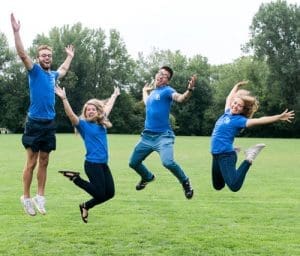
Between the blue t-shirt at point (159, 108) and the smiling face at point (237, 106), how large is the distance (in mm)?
1238

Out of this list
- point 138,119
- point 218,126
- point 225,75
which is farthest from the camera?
point 225,75

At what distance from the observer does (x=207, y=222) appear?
1511 centimetres

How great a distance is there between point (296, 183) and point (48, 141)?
50.0 feet

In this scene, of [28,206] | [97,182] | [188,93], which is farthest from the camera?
[188,93]

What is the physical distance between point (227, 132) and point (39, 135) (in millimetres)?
3447

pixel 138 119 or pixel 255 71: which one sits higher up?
pixel 255 71

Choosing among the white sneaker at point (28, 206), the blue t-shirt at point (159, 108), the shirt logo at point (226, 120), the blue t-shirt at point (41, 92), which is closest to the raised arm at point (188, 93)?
the blue t-shirt at point (159, 108)

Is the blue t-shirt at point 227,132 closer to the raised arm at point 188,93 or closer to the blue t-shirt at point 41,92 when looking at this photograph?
the raised arm at point 188,93

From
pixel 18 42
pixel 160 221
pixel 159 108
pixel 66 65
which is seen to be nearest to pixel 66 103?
pixel 18 42

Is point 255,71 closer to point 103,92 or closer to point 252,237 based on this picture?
point 103,92

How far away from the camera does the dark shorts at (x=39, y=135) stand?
997 cm

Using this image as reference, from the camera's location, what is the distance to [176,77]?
80.2 m

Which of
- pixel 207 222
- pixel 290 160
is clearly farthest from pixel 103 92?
pixel 207 222

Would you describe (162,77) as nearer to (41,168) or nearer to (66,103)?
(66,103)
